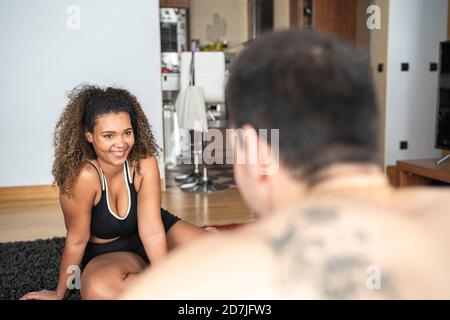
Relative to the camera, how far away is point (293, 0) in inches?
244

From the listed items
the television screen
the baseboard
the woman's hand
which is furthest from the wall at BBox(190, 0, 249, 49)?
the woman's hand

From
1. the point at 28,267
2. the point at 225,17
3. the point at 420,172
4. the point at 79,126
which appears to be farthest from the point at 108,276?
the point at 225,17

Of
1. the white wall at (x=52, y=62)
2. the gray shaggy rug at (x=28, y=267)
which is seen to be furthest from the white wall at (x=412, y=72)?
the gray shaggy rug at (x=28, y=267)

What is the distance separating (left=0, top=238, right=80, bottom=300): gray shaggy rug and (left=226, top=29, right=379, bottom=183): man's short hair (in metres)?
1.60

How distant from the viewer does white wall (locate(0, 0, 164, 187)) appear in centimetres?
409

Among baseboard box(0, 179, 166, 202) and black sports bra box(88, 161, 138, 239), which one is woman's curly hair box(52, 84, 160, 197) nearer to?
black sports bra box(88, 161, 138, 239)

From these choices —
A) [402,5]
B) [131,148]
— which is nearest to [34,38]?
[131,148]

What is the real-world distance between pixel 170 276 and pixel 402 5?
4.58m

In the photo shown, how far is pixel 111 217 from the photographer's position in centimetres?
182

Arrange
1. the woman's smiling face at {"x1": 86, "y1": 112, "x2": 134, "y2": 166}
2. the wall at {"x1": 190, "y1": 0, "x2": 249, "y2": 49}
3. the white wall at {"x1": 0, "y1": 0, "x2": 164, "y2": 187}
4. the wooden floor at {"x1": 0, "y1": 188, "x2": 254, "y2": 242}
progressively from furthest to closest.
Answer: the wall at {"x1": 190, "y1": 0, "x2": 249, "y2": 49}
the white wall at {"x1": 0, "y1": 0, "x2": 164, "y2": 187}
the wooden floor at {"x1": 0, "y1": 188, "x2": 254, "y2": 242}
the woman's smiling face at {"x1": 86, "y1": 112, "x2": 134, "y2": 166}

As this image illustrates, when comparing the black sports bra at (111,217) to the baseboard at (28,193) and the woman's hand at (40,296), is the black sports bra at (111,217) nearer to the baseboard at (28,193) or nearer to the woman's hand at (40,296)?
the woman's hand at (40,296)

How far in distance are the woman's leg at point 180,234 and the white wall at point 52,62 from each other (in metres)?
2.42
